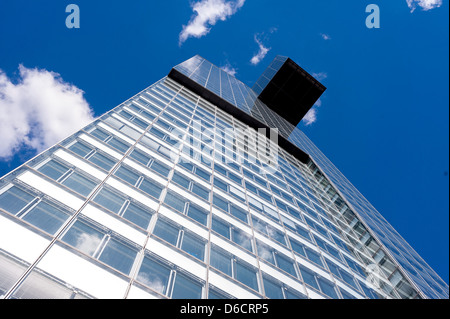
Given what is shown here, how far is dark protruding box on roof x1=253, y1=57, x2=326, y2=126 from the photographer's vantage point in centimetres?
7238

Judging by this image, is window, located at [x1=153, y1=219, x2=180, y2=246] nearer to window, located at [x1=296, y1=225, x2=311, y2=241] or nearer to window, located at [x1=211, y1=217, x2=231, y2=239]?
window, located at [x1=211, y1=217, x2=231, y2=239]

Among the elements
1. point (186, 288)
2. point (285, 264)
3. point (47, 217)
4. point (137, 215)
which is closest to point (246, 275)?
point (285, 264)

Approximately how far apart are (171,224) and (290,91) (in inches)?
2585

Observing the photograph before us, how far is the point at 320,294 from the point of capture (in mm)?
16734

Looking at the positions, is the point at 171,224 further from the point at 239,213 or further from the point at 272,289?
the point at 239,213

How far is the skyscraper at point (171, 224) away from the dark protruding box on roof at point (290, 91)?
137 ft

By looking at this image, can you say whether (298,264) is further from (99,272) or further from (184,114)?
(184,114)

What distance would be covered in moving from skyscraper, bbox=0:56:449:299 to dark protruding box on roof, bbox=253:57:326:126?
137 feet

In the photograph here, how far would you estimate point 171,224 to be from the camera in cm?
1460

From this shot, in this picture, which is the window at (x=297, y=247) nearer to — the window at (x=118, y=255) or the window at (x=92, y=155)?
the window at (x=118, y=255)

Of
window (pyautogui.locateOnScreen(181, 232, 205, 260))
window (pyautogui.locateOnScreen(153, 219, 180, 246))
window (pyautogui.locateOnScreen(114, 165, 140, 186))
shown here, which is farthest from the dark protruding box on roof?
window (pyautogui.locateOnScreen(153, 219, 180, 246))

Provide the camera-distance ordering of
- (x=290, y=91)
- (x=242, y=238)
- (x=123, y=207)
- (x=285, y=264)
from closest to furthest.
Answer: (x=123, y=207) → (x=242, y=238) → (x=285, y=264) → (x=290, y=91)

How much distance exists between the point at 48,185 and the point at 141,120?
1145 cm
